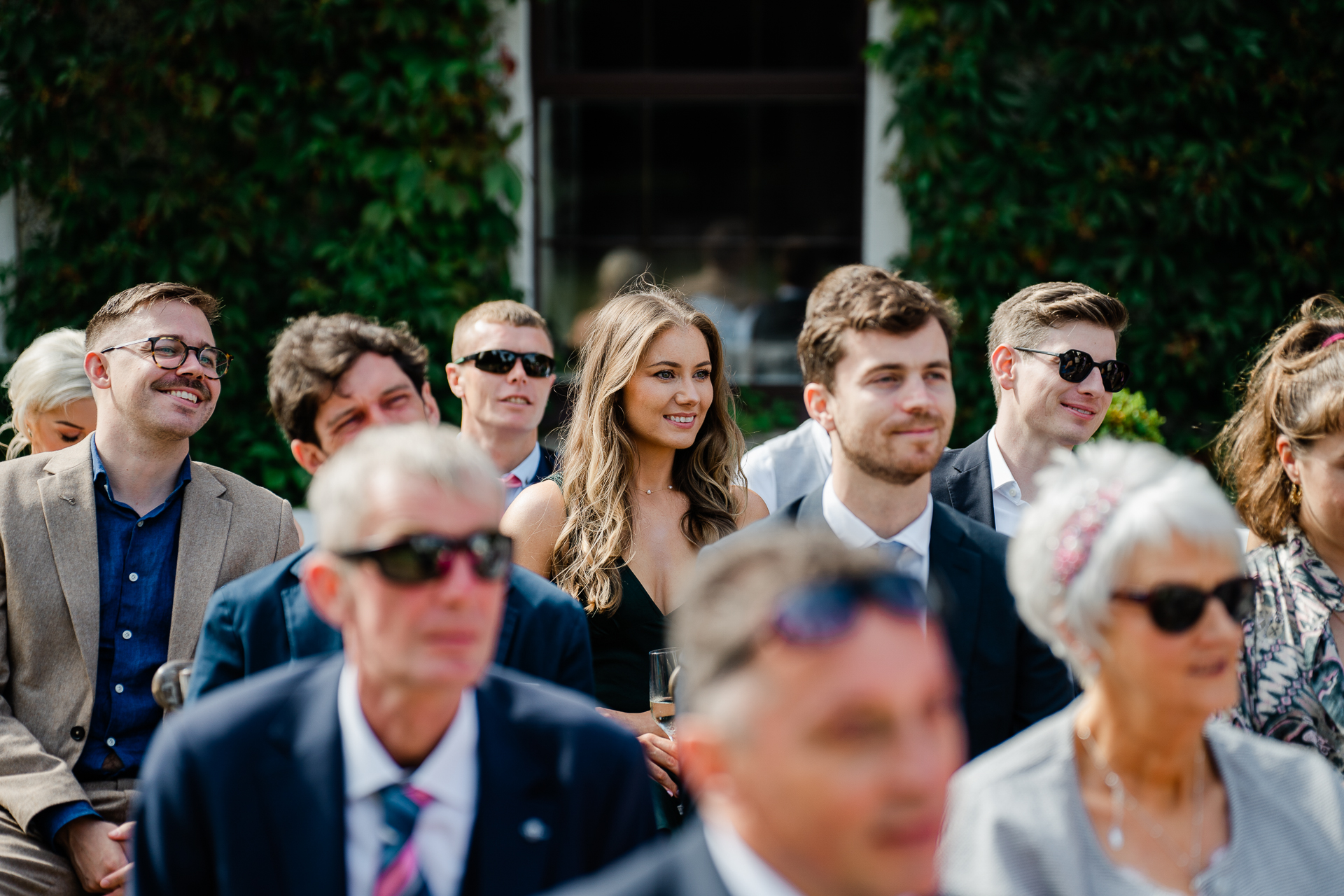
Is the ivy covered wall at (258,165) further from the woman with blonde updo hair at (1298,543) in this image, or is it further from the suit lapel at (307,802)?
the suit lapel at (307,802)

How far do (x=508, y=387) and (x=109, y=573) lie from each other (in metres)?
1.59

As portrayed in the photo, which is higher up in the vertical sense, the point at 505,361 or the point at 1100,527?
the point at 505,361

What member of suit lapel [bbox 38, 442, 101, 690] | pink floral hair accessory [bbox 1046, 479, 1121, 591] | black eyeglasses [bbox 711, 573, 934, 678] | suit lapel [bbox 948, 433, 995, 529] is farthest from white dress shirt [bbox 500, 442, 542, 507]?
black eyeglasses [bbox 711, 573, 934, 678]

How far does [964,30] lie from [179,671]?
4.82 metres

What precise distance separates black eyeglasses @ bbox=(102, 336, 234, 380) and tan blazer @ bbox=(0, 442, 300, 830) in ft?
1.20

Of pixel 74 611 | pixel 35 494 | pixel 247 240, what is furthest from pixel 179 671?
pixel 247 240

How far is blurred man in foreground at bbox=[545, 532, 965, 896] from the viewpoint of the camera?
1275mm

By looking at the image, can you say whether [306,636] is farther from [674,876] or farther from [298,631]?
[674,876]

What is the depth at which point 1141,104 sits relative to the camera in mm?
5773

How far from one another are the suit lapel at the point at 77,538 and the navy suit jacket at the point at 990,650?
75.7 inches

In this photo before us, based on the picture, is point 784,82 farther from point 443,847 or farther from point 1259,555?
point 443,847

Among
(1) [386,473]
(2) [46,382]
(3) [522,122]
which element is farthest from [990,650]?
(3) [522,122]

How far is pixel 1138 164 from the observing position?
5.82 metres

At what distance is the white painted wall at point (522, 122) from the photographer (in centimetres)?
596
